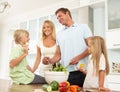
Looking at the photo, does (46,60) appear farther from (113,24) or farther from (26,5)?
(26,5)

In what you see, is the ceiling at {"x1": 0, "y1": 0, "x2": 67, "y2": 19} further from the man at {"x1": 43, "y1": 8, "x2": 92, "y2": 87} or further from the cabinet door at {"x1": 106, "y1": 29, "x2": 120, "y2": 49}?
the man at {"x1": 43, "y1": 8, "x2": 92, "y2": 87}

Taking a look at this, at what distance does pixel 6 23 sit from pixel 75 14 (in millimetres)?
2363

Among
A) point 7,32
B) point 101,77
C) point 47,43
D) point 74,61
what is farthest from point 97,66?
point 7,32

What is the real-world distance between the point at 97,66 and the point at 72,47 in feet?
1.18

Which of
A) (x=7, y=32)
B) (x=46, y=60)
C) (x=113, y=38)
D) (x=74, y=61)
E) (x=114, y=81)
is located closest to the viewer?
(x=74, y=61)

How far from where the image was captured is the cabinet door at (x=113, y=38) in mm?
2590

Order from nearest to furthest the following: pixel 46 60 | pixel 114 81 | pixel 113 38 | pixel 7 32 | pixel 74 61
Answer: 1. pixel 74 61
2. pixel 46 60
3. pixel 114 81
4. pixel 113 38
5. pixel 7 32

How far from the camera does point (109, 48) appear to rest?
8.71 feet

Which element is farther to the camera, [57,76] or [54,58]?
[54,58]

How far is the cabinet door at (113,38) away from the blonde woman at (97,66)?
3.91 feet

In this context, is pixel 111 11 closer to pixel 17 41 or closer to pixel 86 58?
pixel 86 58

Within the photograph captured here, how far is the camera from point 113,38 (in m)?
2.64

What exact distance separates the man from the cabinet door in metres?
1.04

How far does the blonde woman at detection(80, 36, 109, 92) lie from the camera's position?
1.40 metres
